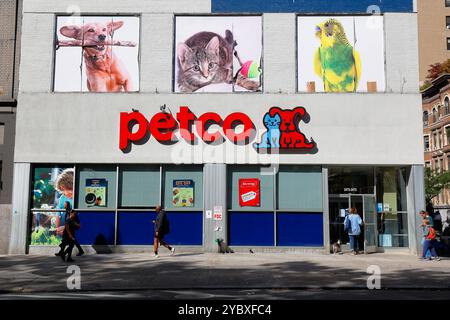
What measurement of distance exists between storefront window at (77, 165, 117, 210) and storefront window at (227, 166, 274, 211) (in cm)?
450

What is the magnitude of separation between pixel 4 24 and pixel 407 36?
1612 centimetres

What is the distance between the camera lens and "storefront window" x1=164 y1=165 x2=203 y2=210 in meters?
18.2

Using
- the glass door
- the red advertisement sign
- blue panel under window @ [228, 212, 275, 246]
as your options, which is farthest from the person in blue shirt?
the red advertisement sign

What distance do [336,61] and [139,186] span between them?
9.16m

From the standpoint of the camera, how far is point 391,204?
18906mm

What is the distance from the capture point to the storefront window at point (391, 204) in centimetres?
1875

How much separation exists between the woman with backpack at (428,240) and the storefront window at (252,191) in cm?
544

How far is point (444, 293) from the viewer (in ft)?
33.6

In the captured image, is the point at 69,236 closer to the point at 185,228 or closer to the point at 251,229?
the point at 185,228

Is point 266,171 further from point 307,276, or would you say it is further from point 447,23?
point 447,23

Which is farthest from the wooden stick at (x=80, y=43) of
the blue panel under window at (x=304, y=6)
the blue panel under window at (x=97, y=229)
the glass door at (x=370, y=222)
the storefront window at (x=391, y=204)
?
the storefront window at (x=391, y=204)

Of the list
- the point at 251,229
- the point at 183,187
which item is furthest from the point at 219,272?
the point at 183,187

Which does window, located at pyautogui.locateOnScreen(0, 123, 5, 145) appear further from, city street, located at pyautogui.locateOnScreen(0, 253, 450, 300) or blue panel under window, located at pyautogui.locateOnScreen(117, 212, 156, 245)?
blue panel under window, located at pyautogui.locateOnScreen(117, 212, 156, 245)
